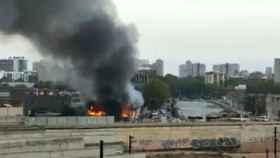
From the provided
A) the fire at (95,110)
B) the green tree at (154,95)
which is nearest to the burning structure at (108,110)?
the fire at (95,110)

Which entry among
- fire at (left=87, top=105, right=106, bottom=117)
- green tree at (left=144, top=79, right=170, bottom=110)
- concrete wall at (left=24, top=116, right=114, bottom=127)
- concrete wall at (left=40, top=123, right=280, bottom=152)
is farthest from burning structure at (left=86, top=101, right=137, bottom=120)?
green tree at (left=144, top=79, right=170, bottom=110)

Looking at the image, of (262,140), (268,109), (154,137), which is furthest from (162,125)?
(268,109)

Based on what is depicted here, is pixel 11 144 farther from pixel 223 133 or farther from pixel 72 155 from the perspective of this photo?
pixel 223 133

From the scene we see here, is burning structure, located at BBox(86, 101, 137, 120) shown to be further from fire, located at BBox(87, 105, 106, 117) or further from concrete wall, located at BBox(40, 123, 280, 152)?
concrete wall, located at BBox(40, 123, 280, 152)

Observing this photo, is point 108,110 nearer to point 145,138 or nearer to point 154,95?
point 145,138

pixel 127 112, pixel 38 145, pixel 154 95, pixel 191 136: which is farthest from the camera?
pixel 154 95

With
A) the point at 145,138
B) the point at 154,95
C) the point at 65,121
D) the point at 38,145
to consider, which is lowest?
the point at 145,138

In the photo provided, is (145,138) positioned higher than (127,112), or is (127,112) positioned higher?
(127,112)

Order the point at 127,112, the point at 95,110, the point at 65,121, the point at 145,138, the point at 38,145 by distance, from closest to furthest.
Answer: the point at 38,145, the point at 145,138, the point at 65,121, the point at 95,110, the point at 127,112

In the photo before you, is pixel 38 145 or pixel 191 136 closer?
pixel 38 145

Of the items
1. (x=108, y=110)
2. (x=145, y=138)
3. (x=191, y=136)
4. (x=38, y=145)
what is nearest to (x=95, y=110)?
(x=108, y=110)

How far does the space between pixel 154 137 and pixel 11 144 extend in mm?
17626

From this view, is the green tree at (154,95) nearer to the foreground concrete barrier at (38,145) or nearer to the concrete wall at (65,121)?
the concrete wall at (65,121)

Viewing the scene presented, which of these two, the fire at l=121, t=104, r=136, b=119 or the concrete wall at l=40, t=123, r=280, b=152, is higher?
the fire at l=121, t=104, r=136, b=119
